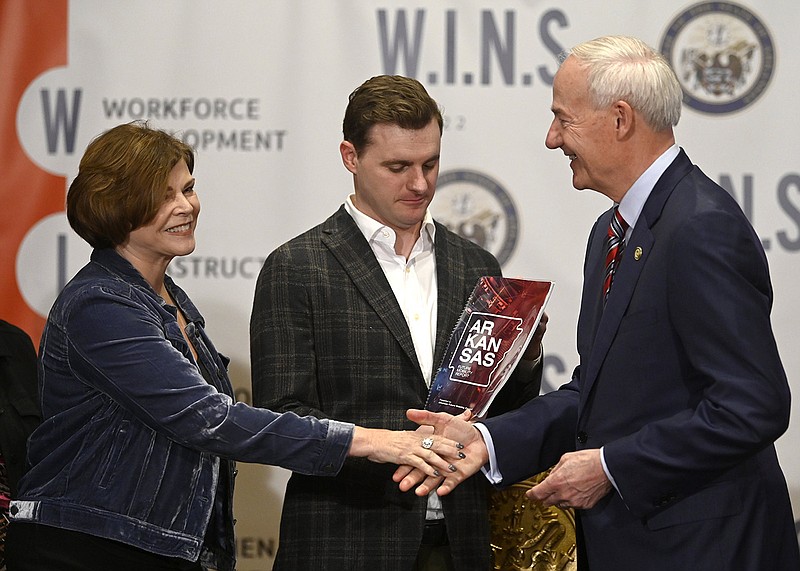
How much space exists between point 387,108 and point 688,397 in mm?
1071

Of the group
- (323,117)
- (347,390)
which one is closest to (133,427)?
(347,390)

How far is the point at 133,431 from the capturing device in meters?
2.23

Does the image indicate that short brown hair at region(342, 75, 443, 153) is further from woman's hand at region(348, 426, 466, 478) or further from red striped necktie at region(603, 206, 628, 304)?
woman's hand at region(348, 426, 466, 478)

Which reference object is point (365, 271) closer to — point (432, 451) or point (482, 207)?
point (432, 451)

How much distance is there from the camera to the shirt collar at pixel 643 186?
210 cm

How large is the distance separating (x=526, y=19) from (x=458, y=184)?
0.61 m

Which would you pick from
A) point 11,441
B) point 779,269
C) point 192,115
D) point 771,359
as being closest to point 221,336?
point 192,115

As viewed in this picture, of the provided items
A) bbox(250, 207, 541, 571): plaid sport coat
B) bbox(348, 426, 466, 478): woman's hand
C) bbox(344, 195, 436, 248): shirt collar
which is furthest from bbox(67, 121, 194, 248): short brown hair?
bbox(348, 426, 466, 478): woman's hand

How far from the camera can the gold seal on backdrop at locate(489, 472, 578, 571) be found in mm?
2635

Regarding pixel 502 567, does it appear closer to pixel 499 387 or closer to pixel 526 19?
pixel 499 387

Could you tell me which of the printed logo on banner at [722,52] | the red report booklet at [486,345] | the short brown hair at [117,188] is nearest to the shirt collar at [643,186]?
the red report booklet at [486,345]

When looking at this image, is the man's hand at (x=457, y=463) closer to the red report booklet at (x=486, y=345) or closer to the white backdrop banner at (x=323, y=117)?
the red report booklet at (x=486, y=345)

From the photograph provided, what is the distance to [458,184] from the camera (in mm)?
3615

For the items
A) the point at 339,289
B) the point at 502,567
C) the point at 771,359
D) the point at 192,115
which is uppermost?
A: the point at 192,115
